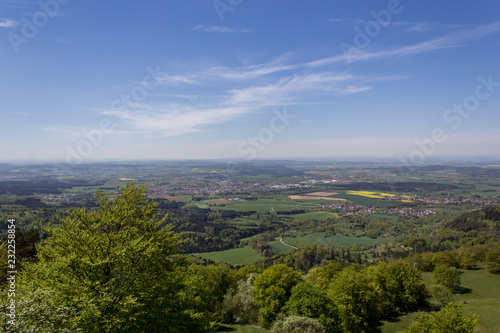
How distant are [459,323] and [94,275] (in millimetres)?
22028

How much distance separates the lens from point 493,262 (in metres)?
46.2

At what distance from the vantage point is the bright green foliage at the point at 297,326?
19.4 metres

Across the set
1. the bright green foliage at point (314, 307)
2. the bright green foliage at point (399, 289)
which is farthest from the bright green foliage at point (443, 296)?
the bright green foliage at point (314, 307)

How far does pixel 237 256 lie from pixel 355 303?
5532 centimetres

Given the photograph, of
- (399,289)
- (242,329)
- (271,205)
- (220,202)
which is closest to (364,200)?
(271,205)

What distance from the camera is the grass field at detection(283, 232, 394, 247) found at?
282ft

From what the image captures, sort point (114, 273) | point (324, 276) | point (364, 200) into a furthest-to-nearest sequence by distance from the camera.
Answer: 1. point (364, 200)
2. point (324, 276)
3. point (114, 273)

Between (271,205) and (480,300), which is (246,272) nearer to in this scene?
(480,300)

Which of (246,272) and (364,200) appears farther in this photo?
(364,200)

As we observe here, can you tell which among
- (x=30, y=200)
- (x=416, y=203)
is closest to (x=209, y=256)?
(x=30, y=200)

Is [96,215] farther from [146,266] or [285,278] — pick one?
[285,278]

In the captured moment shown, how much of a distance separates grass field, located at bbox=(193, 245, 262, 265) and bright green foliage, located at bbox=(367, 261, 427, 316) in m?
42.2

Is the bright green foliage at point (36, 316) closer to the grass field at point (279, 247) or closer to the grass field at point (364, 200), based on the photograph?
the grass field at point (279, 247)

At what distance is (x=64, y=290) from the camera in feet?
36.8
